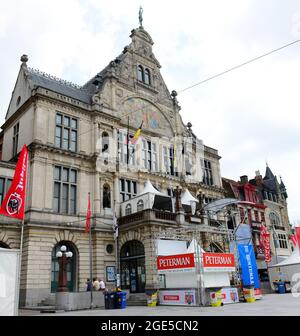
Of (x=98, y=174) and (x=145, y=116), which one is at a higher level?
(x=145, y=116)

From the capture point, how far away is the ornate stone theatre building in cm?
2731

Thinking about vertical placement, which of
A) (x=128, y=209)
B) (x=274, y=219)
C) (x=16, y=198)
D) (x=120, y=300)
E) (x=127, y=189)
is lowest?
(x=120, y=300)

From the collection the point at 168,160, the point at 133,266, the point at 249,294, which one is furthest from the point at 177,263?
the point at 168,160

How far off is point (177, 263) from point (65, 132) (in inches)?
623

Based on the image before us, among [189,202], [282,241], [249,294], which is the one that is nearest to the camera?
[249,294]

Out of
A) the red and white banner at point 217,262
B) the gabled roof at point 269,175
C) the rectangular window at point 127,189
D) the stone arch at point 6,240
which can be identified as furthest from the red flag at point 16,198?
the gabled roof at point 269,175

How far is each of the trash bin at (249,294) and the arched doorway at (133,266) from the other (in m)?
8.41

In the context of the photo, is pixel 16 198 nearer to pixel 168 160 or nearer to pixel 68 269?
pixel 68 269

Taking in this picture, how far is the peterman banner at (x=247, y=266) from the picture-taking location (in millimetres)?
24484

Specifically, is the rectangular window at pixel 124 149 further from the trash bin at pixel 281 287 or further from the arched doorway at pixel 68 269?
the trash bin at pixel 281 287

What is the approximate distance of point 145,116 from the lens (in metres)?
38.5

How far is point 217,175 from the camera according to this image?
149ft
